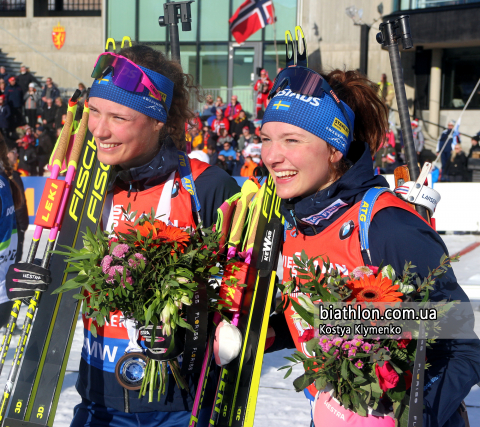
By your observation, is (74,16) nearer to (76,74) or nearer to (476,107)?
(76,74)

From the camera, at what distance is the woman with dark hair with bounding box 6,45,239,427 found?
226cm

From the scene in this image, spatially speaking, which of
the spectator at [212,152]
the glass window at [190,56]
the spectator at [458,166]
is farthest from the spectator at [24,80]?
the spectator at [458,166]

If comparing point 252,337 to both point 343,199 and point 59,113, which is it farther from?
point 59,113

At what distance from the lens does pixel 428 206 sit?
7.75 feet

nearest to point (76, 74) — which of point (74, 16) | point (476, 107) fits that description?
point (74, 16)

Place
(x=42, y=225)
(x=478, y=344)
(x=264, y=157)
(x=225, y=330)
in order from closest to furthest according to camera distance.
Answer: (x=478, y=344) < (x=264, y=157) < (x=225, y=330) < (x=42, y=225)

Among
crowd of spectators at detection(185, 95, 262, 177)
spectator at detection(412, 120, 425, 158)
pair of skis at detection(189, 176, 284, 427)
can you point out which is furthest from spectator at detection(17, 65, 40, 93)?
pair of skis at detection(189, 176, 284, 427)

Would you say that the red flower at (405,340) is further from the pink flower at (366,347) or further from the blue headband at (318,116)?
the blue headband at (318,116)

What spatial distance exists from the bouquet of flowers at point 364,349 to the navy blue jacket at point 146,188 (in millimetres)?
858

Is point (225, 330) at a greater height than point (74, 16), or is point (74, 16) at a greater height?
point (74, 16)

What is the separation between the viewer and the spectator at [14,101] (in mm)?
18266

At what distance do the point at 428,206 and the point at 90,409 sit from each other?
1.67 m

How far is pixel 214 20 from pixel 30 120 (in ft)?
30.1

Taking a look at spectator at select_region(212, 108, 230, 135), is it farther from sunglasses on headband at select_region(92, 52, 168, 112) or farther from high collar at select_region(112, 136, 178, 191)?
high collar at select_region(112, 136, 178, 191)
